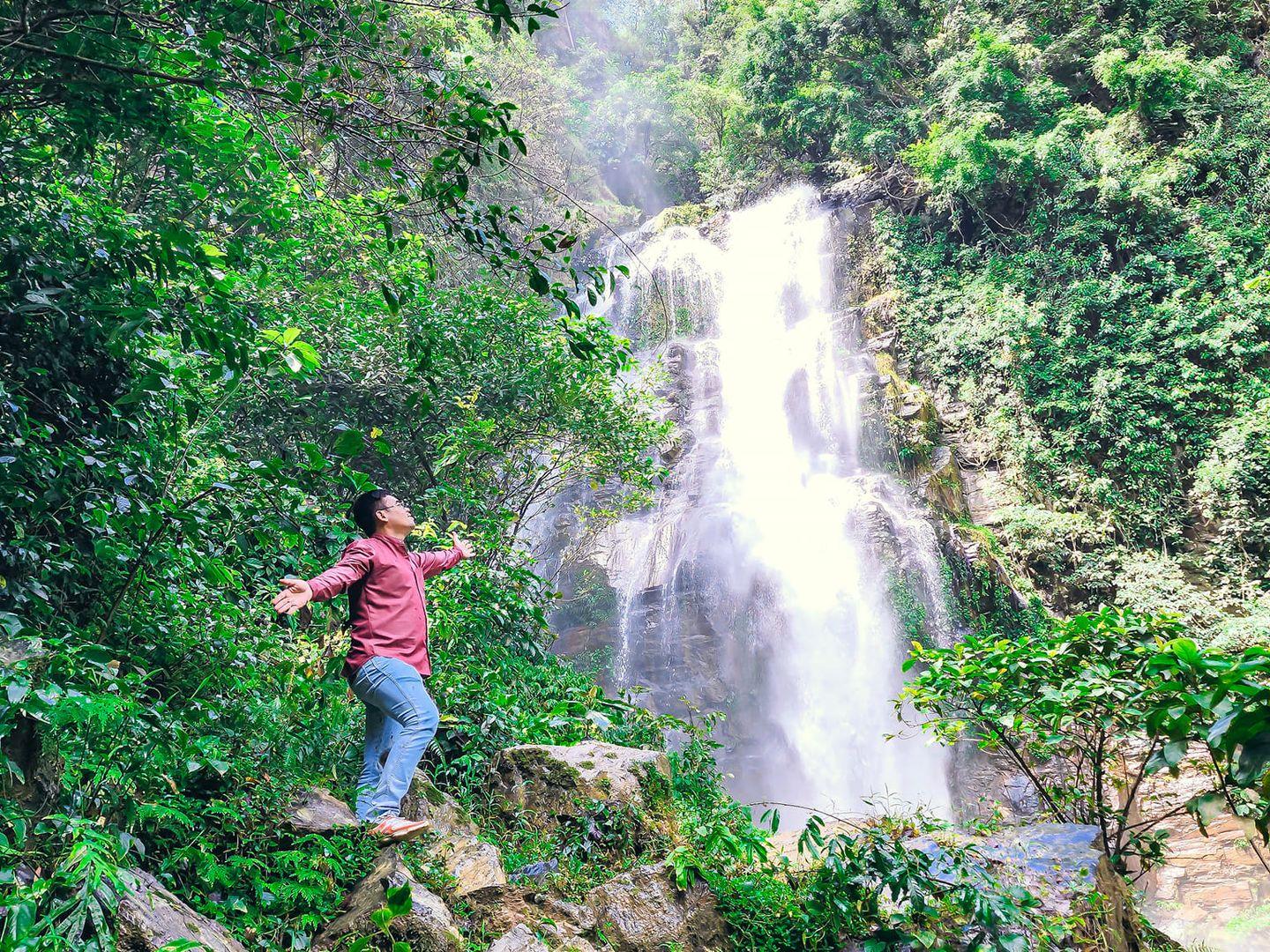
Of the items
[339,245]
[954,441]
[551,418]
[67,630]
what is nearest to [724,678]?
[551,418]

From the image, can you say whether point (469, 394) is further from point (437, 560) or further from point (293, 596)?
point (293, 596)

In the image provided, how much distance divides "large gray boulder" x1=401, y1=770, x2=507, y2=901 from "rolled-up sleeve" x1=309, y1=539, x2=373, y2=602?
1.12 m

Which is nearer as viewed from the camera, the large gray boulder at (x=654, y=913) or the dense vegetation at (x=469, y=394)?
the dense vegetation at (x=469, y=394)

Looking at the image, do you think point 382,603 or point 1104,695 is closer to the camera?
point 1104,695

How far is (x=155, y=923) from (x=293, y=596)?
3.41 feet

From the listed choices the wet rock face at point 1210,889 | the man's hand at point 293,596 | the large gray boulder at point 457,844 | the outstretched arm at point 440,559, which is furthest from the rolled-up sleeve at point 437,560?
the wet rock face at point 1210,889

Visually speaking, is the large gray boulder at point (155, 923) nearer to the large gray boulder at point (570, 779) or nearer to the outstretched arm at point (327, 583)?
the outstretched arm at point (327, 583)

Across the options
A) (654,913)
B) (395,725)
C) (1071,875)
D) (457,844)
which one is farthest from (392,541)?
(1071,875)

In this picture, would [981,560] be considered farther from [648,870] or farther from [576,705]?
[648,870]

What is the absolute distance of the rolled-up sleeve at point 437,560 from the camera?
3.61m

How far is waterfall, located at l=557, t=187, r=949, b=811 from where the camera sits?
1068 centimetres

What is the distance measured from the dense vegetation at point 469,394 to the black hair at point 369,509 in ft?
0.86

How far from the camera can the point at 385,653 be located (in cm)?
313

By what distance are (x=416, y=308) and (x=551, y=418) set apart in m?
1.73
